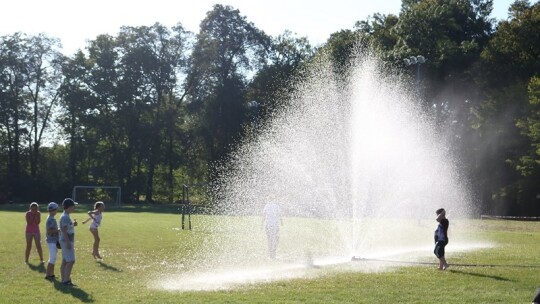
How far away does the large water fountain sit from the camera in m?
21.1

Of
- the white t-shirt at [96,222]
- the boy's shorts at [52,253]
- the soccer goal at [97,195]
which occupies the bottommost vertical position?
the boy's shorts at [52,253]

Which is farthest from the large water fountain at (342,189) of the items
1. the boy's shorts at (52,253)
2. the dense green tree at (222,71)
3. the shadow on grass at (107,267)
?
the dense green tree at (222,71)

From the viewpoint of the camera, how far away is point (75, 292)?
14.1 meters

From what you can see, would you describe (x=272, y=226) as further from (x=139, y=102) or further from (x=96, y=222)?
(x=139, y=102)

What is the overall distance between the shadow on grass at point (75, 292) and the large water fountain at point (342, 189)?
195cm

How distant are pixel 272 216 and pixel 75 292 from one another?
897 cm

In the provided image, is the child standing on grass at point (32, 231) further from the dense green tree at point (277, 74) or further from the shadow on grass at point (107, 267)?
the dense green tree at point (277, 74)

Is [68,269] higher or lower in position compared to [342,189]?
lower

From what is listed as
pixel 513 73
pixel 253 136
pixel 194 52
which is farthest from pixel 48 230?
pixel 194 52

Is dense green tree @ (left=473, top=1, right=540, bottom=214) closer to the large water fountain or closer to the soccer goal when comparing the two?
the large water fountain

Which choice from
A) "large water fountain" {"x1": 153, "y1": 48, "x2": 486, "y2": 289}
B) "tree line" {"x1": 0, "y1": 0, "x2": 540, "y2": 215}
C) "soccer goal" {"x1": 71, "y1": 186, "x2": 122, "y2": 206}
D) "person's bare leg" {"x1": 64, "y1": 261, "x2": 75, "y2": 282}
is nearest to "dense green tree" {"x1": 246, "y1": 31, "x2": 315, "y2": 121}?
"tree line" {"x1": 0, "y1": 0, "x2": 540, "y2": 215}

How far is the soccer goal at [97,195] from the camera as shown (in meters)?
76.4

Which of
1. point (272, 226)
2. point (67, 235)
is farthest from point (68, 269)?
point (272, 226)

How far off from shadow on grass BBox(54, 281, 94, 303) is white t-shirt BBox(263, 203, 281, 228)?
26.5 feet
